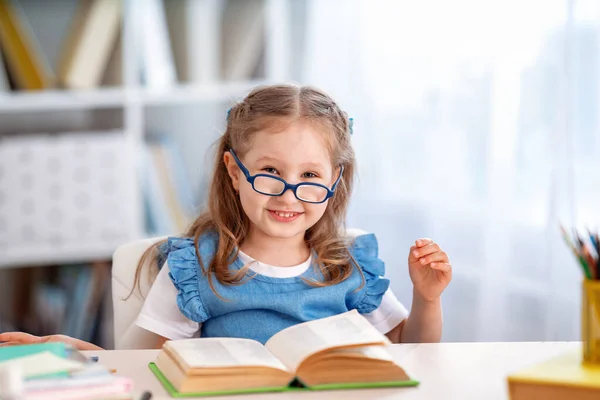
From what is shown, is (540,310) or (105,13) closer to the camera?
(540,310)

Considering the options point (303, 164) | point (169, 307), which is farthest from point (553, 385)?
point (169, 307)

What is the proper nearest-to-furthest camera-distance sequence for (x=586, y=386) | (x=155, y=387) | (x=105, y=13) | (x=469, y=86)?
(x=586, y=386) → (x=155, y=387) → (x=469, y=86) → (x=105, y=13)

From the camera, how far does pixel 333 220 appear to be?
1.64 m

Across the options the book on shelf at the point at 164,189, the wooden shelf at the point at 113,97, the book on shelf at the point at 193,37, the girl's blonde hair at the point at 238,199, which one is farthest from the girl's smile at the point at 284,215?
the book on shelf at the point at 193,37

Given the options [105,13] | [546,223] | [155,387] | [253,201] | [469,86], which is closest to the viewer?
[155,387]

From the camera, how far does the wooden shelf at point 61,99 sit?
107 inches

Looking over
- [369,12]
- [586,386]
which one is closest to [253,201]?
[586,386]

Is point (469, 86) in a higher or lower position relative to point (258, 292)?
higher

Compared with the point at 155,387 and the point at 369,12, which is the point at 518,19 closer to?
the point at 369,12

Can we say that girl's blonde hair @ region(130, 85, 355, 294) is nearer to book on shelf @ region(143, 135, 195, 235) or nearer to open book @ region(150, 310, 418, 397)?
open book @ region(150, 310, 418, 397)

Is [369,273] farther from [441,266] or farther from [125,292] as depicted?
[125,292]

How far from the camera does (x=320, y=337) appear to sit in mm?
1143

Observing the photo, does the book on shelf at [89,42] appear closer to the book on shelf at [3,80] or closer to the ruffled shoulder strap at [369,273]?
the book on shelf at [3,80]

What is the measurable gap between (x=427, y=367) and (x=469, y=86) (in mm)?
1471
